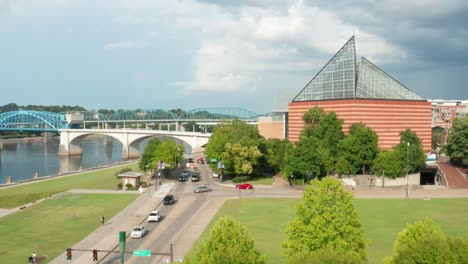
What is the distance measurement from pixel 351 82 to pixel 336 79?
3.56m

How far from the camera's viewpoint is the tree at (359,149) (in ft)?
236

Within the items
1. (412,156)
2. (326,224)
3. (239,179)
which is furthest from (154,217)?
(412,156)

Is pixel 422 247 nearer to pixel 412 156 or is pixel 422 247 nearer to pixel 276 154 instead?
pixel 412 156

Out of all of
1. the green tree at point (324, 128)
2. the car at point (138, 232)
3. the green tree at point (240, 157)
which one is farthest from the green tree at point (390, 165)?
the car at point (138, 232)

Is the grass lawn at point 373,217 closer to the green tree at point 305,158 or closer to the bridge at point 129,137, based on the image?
the green tree at point 305,158

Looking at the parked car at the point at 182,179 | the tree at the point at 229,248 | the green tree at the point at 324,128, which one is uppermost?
the green tree at the point at 324,128

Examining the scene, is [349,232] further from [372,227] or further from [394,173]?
[394,173]

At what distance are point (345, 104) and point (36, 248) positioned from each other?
59000 millimetres

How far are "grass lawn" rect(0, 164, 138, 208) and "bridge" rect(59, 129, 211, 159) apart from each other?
5103 centimetres

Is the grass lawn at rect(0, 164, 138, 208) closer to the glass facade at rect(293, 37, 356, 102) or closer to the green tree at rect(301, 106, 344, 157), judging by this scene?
the green tree at rect(301, 106, 344, 157)

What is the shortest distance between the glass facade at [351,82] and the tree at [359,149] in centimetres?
1271

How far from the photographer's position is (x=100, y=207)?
55.8 metres

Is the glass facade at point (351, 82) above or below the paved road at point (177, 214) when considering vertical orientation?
above

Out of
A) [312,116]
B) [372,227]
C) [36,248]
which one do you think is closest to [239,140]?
[312,116]
